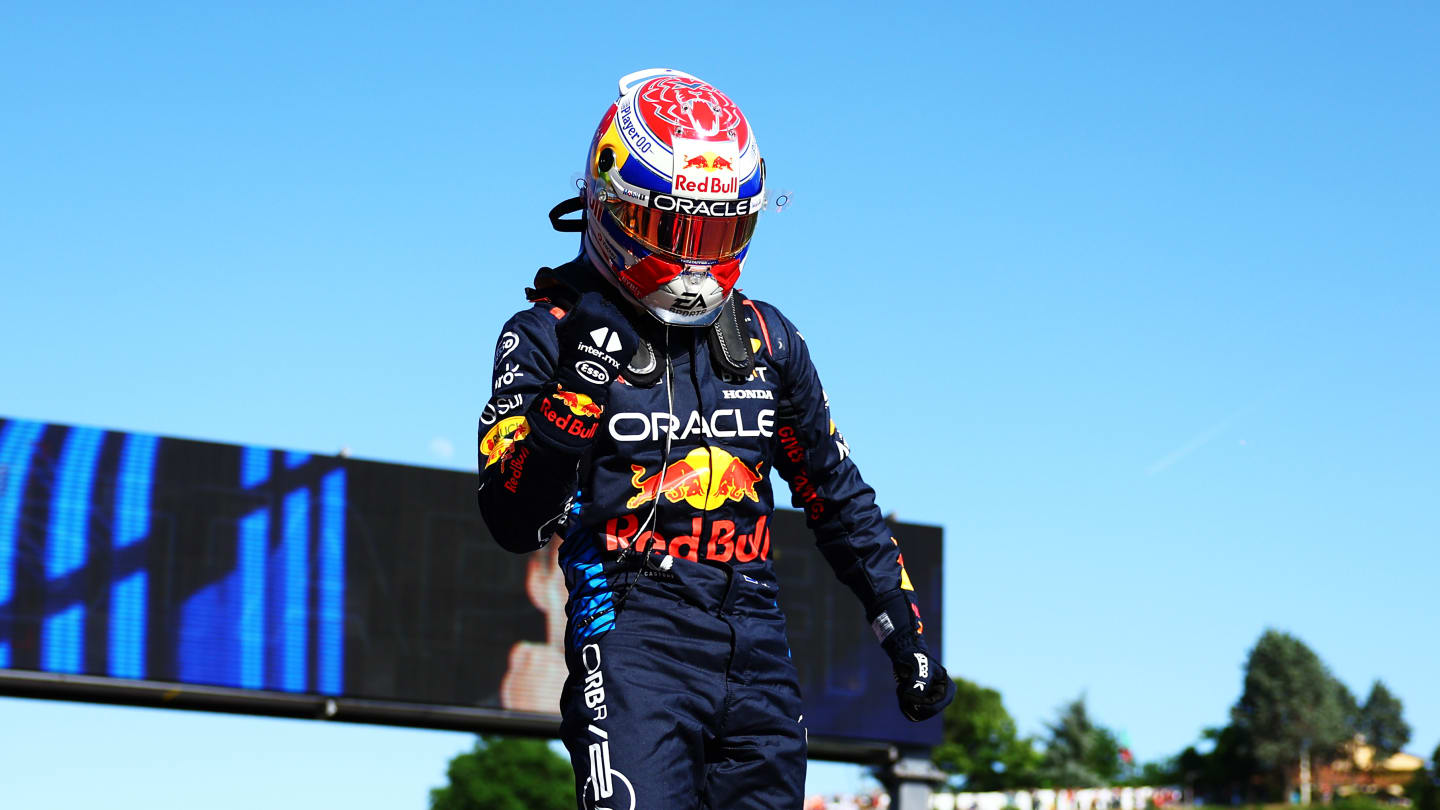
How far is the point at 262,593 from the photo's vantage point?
25531 mm

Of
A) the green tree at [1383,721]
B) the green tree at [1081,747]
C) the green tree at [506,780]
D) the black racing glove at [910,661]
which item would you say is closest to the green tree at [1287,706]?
the green tree at [1383,721]

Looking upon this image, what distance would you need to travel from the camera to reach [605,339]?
168 inches

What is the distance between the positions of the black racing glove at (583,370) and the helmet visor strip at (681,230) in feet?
1.00

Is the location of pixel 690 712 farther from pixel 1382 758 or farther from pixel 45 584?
pixel 1382 758

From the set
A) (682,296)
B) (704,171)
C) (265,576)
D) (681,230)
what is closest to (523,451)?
(682,296)

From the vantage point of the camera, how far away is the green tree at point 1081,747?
93062mm

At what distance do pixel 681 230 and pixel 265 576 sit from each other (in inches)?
882

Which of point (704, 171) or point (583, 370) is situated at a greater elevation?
point (704, 171)

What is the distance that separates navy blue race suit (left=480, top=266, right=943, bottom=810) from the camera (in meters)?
4.20

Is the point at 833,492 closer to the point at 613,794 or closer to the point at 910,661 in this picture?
the point at 910,661

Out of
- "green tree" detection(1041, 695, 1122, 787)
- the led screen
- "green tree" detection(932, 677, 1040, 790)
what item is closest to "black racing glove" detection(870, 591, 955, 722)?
the led screen

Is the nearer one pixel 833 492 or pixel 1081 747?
pixel 833 492

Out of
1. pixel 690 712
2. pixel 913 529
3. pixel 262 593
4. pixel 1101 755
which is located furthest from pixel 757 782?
pixel 1101 755

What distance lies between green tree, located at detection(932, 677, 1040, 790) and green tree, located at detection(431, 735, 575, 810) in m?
20.5
